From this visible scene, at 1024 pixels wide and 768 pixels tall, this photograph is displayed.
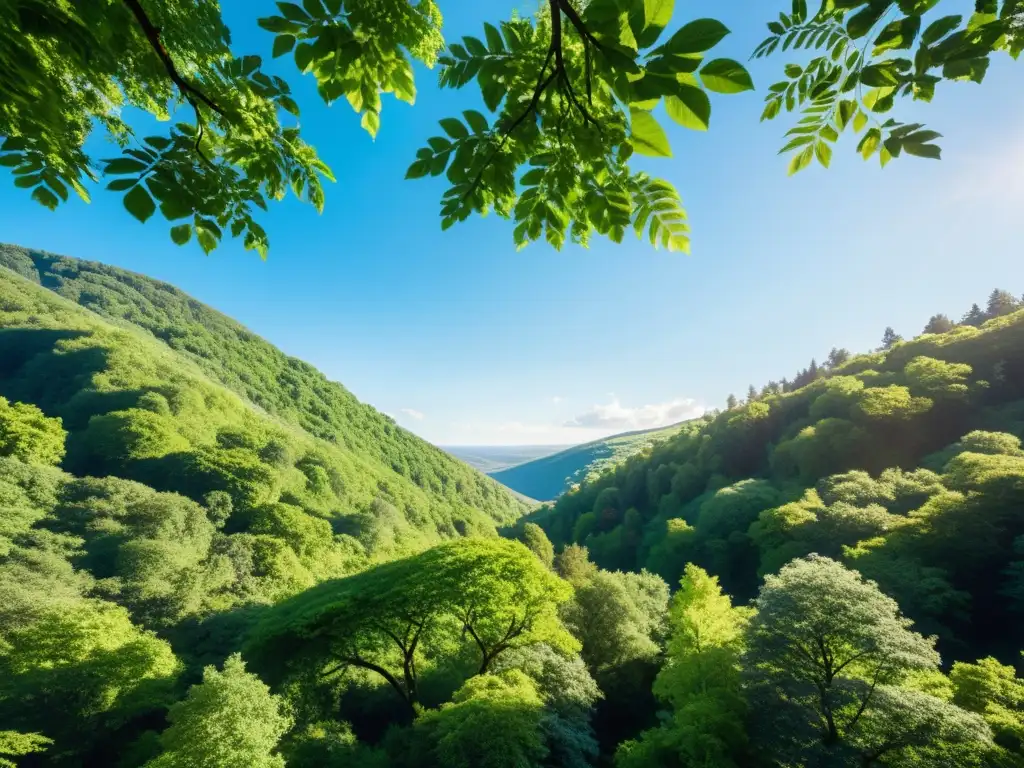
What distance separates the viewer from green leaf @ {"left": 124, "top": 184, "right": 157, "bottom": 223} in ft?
5.82

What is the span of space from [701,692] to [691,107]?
797 inches

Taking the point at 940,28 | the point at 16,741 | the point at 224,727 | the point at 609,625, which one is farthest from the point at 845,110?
the point at 16,741

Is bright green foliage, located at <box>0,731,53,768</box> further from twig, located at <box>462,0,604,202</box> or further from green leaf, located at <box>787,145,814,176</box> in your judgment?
green leaf, located at <box>787,145,814,176</box>

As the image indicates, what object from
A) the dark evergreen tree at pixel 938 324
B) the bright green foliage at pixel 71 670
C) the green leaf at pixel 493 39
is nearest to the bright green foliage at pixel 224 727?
the bright green foliage at pixel 71 670

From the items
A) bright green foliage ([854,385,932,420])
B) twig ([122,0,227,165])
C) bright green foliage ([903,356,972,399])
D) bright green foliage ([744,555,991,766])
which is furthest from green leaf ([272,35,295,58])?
bright green foliage ([903,356,972,399])

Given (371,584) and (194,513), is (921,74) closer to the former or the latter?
(371,584)

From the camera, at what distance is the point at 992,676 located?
488 inches

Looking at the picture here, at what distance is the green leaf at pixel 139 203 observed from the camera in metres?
1.77

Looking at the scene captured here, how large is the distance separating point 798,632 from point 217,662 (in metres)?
29.7

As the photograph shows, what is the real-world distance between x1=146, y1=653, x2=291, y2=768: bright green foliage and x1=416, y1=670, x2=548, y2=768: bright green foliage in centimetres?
588

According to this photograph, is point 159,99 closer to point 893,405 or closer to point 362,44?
point 362,44

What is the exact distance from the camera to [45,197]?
2.22 metres

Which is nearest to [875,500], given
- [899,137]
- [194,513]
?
[899,137]

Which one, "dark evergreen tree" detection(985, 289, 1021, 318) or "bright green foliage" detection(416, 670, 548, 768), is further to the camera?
"dark evergreen tree" detection(985, 289, 1021, 318)
